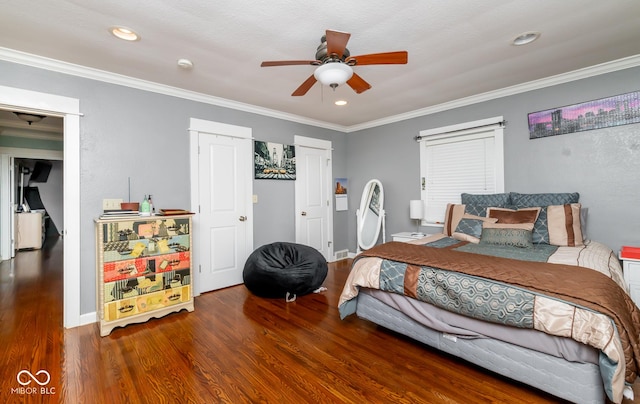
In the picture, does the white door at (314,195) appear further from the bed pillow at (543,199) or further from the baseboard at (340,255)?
the bed pillow at (543,199)

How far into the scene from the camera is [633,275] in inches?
94.9

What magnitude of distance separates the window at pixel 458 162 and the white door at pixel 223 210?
2.69m

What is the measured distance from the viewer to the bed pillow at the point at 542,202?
280cm

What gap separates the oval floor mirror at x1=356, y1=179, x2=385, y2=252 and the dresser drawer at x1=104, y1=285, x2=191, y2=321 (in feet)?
9.59

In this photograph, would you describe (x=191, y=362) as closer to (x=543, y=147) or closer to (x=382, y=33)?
(x=382, y=33)

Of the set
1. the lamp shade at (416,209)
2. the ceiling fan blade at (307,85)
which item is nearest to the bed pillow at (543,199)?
the lamp shade at (416,209)

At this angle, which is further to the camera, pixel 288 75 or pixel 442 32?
pixel 288 75

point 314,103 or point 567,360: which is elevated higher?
point 314,103

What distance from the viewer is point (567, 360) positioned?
1.56m

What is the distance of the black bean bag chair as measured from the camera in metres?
3.24

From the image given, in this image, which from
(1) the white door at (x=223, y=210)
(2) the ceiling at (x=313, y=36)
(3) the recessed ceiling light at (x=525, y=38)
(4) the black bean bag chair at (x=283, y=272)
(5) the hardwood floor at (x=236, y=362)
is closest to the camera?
(5) the hardwood floor at (x=236, y=362)

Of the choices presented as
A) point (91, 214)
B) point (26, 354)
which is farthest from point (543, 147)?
point (26, 354)

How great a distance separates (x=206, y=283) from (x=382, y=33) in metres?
3.43

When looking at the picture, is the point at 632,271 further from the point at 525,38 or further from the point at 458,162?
the point at 525,38
